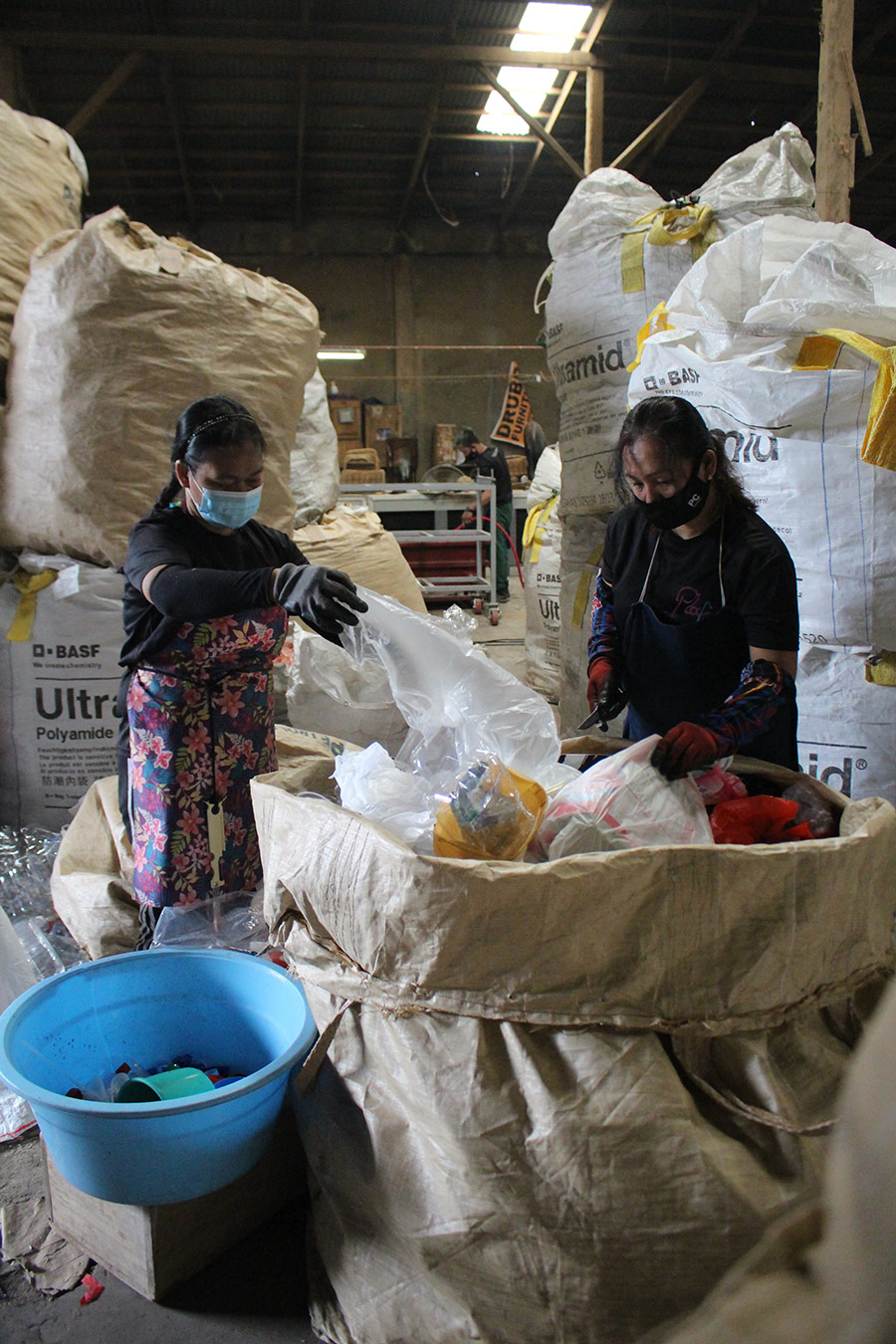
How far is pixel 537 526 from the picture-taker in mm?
4465

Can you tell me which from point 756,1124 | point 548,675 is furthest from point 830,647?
point 548,675

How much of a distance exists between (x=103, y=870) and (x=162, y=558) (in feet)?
2.86

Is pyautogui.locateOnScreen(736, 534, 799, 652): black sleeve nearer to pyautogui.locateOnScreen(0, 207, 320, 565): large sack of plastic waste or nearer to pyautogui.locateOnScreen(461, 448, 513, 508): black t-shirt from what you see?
pyautogui.locateOnScreen(0, 207, 320, 565): large sack of plastic waste

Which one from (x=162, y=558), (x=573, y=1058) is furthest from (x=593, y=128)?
(x=573, y=1058)

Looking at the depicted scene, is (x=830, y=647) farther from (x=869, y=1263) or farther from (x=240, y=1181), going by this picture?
(x=869, y=1263)

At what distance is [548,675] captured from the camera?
422 centimetres

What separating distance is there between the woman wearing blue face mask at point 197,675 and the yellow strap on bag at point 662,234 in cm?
141

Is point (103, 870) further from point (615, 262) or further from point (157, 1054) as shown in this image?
point (615, 262)

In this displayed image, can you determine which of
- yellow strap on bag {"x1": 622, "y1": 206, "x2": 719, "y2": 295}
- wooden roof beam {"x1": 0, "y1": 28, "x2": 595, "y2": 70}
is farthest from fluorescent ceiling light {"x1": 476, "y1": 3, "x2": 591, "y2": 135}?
yellow strap on bag {"x1": 622, "y1": 206, "x2": 719, "y2": 295}

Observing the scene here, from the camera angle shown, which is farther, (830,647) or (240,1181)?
(830,647)

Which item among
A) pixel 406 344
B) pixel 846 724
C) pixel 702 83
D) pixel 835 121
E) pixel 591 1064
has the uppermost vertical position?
pixel 702 83

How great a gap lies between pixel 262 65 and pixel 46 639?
6971mm

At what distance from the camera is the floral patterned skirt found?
1.60 m

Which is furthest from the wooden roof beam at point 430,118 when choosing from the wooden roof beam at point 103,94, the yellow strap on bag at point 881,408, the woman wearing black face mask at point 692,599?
the woman wearing black face mask at point 692,599
